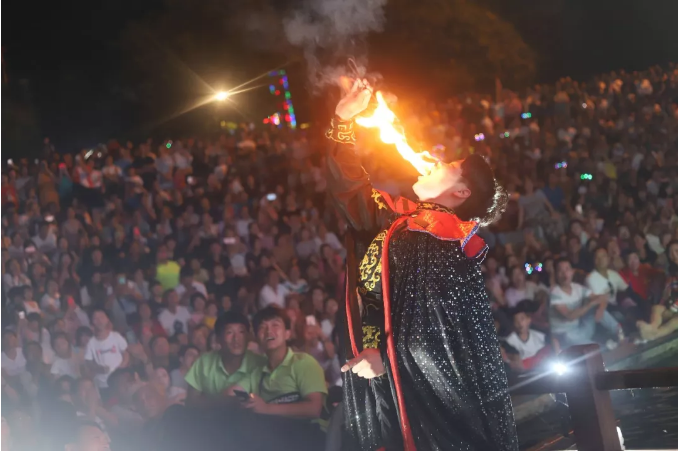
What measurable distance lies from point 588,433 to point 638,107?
209 inches

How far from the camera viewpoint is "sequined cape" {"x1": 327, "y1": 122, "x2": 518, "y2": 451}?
1798 mm

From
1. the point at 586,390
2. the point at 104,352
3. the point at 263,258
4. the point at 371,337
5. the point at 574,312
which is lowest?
the point at 586,390

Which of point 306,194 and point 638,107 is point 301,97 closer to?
point 306,194

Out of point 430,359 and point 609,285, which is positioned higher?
point 609,285

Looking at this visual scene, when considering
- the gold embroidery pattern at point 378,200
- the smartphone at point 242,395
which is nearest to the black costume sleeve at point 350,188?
the gold embroidery pattern at point 378,200

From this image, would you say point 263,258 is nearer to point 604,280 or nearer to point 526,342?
point 526,342

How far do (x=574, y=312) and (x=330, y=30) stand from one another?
3.58 meters

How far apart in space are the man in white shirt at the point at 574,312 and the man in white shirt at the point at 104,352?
3653 mm

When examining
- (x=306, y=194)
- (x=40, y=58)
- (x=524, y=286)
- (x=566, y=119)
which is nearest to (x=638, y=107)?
(x=566, y=119)

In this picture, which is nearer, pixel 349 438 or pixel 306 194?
pixel 349 438

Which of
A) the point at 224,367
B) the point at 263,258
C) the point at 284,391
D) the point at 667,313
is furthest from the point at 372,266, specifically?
the point at 667,313

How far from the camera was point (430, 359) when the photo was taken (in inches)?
71.4

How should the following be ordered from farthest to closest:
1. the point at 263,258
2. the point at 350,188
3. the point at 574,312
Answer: the point at 263,258, the point at 574,312, the point at 350,188

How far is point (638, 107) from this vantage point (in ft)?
22.1
